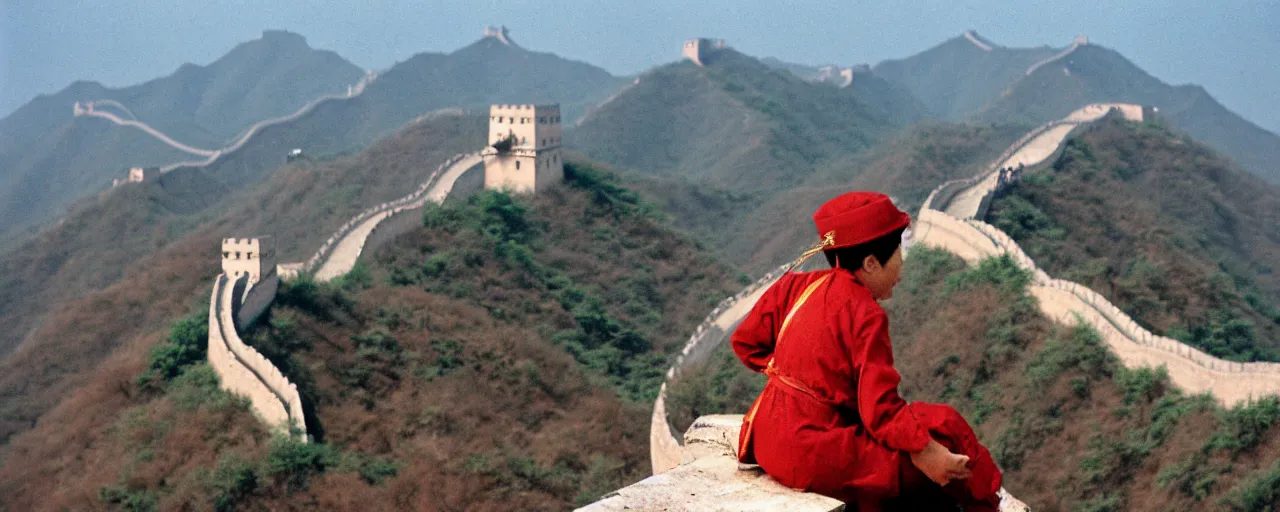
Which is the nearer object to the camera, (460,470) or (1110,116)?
(460,470)

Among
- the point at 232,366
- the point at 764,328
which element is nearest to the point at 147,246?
the point at 232,366

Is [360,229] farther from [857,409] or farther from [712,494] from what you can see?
[857,409]

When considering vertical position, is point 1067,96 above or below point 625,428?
above

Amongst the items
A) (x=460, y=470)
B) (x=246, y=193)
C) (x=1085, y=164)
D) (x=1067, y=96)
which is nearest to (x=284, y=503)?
(x=460, y=470)

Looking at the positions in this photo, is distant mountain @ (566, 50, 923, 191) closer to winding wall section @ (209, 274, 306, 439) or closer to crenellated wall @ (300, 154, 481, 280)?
crenellated wall @ (300, 154, 481, 280)

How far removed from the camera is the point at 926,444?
6039 mm

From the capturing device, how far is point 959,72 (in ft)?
462

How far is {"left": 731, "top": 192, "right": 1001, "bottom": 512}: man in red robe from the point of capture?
20.0 ft

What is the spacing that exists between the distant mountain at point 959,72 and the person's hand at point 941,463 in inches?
4445

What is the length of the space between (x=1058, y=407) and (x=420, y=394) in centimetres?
1328

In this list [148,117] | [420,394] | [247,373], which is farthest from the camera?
[148,117]

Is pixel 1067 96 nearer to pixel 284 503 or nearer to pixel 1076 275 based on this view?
pixel 1076 275

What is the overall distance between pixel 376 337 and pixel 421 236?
29.2ft

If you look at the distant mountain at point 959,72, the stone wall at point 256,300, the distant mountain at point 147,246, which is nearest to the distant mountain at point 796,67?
the distant mountain at point 959,72
